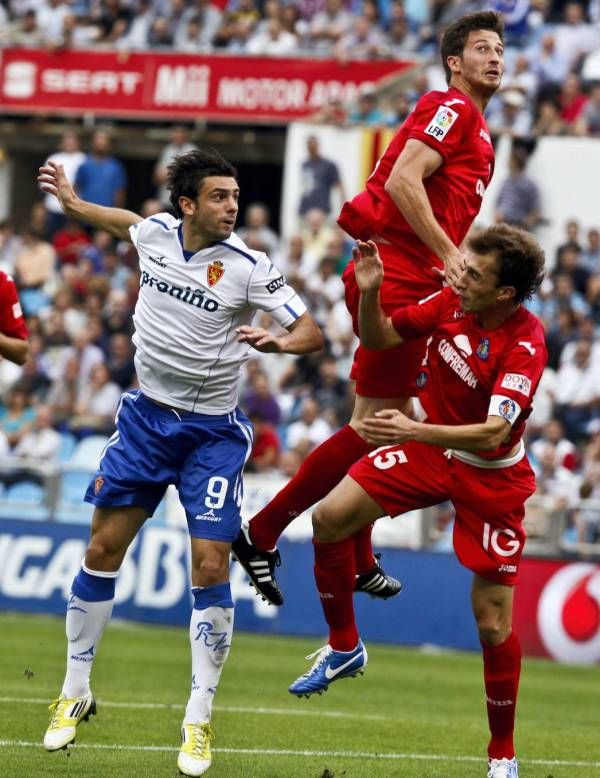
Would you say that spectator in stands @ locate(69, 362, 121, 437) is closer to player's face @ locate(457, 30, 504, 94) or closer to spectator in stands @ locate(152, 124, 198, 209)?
spectator in stands @ locate(152, 124, 198, 209)

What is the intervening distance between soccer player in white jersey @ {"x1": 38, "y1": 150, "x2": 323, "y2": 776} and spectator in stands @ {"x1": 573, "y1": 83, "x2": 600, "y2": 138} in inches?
553

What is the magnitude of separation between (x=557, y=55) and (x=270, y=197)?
7.58 m

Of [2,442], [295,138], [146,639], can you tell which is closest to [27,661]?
[146,639]

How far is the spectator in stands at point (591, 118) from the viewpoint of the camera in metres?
22.6

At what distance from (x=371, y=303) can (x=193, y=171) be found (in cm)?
123

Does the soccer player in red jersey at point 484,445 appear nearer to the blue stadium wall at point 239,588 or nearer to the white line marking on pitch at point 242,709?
the white line marking on pitch at point 242,709

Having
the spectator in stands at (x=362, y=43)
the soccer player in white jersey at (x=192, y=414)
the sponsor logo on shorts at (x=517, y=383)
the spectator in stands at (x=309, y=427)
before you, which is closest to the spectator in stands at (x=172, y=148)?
the spectator in stands at (x=362, y=43)

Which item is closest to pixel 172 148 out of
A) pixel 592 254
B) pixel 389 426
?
pixel 592 254

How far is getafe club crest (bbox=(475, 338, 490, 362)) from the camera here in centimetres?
891

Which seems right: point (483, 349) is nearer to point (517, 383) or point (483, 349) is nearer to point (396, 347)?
point (517, 383)

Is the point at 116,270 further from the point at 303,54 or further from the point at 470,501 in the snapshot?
the point at 470,501

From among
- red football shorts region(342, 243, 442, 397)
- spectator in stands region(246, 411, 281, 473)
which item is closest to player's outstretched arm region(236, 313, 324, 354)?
red football shorts region(342, 243, 442, 397)

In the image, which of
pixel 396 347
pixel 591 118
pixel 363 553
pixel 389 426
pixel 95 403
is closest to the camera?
pixel 389 426

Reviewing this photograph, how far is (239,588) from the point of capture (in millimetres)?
18438
